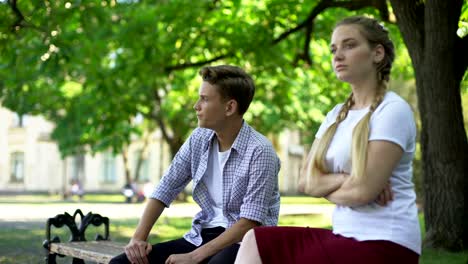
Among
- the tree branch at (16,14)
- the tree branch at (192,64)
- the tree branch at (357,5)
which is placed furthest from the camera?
the tree branch at (192,64)

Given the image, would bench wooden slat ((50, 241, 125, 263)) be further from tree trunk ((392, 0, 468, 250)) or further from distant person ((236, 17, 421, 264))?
tree trunk ((392, 0, 468, 250))

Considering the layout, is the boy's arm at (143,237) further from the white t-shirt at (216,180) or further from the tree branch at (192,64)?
the tree branch at (192,64)

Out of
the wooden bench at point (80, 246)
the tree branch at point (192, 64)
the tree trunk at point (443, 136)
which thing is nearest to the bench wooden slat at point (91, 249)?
the wooden bench at point (80, 246)

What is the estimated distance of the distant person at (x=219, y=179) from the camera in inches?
153

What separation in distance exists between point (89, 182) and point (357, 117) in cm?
5694

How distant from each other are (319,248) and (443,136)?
7508mm

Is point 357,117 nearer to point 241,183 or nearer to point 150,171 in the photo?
point 241,183

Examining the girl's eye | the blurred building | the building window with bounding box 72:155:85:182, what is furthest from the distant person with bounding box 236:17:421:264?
the building window with bounding box 72:155:85:182

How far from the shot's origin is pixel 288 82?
21.2 meters

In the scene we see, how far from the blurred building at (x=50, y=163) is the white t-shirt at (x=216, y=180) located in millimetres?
52037

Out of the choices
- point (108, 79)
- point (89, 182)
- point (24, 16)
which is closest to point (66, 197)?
point (89, 182)

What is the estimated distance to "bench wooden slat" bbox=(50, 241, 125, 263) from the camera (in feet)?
17.1

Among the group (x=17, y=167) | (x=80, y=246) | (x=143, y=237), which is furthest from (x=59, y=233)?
(x=17, y=167)

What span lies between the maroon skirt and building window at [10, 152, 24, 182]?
189 ft
